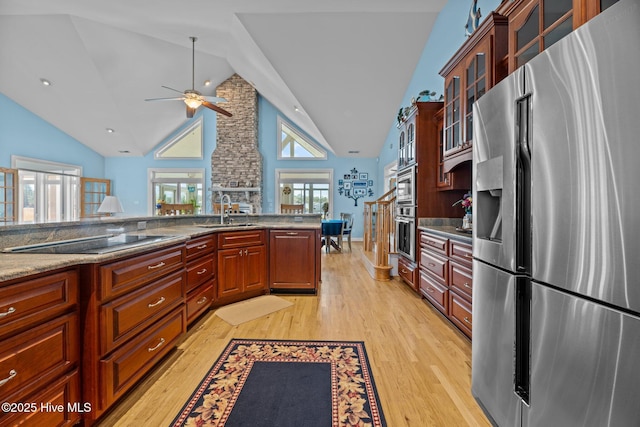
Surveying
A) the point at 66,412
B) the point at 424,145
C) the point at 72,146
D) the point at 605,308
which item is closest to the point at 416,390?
the point at 605,308

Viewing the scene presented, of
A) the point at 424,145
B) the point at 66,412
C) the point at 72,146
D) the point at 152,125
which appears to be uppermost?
the point at 152,125

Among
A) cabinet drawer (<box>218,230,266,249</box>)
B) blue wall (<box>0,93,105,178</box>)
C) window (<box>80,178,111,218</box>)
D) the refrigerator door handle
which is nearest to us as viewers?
the refrigerator door handle

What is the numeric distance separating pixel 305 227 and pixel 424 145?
169 centimetres

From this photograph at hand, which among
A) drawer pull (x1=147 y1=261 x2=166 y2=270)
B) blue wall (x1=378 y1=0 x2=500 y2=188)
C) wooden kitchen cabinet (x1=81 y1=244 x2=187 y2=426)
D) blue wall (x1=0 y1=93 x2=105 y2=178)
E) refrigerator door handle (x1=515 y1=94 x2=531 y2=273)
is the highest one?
blue wall (x1=378 y1=0 x2=500 y2=188)

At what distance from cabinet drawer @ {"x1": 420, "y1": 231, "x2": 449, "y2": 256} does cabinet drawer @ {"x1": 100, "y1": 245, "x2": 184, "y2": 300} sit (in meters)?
2.21

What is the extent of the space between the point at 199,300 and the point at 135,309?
1026mm

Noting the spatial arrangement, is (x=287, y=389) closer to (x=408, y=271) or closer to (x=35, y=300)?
(x=35, y=300)

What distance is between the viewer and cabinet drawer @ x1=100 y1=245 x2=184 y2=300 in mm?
1374

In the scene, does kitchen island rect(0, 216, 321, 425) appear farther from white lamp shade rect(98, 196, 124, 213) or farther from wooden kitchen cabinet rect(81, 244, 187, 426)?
white lamp shade rect(98, 196, 124, 213)

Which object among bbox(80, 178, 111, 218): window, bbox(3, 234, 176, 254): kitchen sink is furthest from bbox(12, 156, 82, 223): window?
bbox(3, 234, 176, 254): kitchen sink

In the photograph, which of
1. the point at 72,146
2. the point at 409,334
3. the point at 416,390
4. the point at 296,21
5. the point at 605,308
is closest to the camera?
the point at 605,308

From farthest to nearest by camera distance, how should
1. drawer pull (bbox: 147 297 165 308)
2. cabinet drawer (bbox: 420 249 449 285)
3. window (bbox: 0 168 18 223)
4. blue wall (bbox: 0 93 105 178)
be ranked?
blue wall (bbox: 0 93 105 178), window (bbox: 0 168 18 223), cabinet drawer (bbox: 420 249 449 285), drawer pull (bbox: 147 297 165 308)

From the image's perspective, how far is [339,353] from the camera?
2064mm

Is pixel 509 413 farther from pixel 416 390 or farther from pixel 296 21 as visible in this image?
pixel 296 21
